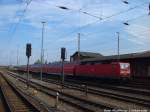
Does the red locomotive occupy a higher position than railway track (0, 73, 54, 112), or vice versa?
the red locomotive

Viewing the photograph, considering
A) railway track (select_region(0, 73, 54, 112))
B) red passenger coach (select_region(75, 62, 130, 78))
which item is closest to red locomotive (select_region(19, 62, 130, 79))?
red passenger coach (select_region(75, 62, 130, 78))

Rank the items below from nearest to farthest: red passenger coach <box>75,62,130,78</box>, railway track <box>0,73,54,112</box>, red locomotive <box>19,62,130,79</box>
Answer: railway track <box>0,73,54,112</box>, red passenger coach <box>75,62,130,78</box>, red locomotive <box>19,62,130,79</box>

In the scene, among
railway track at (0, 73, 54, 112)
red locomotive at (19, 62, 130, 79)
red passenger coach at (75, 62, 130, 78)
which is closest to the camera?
railway track at (0, 73, 54, 112)

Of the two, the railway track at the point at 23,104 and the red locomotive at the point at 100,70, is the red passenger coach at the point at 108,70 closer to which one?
the red locomotive at the point at 100,70

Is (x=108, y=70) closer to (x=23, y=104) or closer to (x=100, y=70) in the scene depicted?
(x=100, y=70)

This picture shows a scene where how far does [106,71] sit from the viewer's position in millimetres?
44844

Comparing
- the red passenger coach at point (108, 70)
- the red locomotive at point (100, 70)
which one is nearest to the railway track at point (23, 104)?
the red passenger coach at point (108, 70)

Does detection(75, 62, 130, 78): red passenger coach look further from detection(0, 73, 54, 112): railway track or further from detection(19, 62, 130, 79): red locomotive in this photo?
detection(0, 73, 54, 112): railway track

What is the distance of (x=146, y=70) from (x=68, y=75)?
18.6 metres

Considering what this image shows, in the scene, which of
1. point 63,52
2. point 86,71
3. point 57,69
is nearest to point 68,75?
point 57,69

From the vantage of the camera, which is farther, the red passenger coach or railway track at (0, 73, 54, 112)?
the red passenger coach

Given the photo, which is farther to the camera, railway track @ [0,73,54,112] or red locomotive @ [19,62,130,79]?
red locomotive @ [19,62,130,79]

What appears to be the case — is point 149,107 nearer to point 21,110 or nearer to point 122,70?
point 21,110

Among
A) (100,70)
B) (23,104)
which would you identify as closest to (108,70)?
(100,70)
